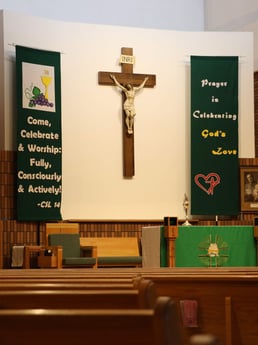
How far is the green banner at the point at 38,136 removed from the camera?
1099 cm

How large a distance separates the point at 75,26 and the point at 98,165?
2142 mm

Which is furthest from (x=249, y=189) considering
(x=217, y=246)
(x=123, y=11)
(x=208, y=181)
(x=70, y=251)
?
(x=217, y=246)

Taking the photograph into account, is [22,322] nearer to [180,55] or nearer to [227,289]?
[227,289]

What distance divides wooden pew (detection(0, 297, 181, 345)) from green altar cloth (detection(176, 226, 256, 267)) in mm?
6610

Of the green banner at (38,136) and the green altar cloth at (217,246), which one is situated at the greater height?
the green banner at (38,136)

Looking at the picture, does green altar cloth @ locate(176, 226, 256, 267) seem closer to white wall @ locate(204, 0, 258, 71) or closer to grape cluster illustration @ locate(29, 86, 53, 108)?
grape cluster illustration @ locate(29, 86, 53, 108)

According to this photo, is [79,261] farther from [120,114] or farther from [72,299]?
[72,299]

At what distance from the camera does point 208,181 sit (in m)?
11.8

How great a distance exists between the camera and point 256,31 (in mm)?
12805

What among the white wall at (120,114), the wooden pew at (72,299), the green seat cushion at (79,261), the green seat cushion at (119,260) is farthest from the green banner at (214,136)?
the wooden pew at (72,299)

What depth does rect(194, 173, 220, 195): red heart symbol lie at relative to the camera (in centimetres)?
1174

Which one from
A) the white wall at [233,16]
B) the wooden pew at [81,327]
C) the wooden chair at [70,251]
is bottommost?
the wooden chair at [70,251]

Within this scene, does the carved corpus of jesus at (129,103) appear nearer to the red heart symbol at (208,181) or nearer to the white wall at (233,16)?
the red heart symbol at (208,181)

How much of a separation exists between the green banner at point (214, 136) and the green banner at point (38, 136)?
212 cm
